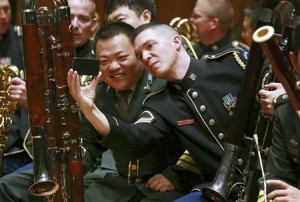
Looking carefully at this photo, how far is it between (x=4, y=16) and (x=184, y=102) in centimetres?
157

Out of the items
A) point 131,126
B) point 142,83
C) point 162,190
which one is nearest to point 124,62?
point 142,83

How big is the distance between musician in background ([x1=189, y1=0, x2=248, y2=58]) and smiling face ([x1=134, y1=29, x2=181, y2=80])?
1.75m

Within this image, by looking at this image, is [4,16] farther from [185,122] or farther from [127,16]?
[185,122]

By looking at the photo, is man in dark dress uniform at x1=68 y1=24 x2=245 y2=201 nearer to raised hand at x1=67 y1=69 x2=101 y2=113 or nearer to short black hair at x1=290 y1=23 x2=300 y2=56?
raised hand at x1=67 y1=69 x2=101 y2=113

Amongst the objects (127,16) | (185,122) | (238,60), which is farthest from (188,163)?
(127,16)

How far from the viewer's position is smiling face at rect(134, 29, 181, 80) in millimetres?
2379

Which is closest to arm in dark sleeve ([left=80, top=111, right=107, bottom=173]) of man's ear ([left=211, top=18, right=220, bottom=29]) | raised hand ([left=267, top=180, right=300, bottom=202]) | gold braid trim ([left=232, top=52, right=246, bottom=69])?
gold braid trim ([left=232, top=52, right=246, bottom=69])

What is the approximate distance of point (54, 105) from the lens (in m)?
2.34

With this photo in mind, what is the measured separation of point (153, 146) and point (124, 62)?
38 centimetres

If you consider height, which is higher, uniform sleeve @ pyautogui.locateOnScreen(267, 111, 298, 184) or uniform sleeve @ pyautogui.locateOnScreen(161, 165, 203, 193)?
uniform sleeve @ pyautogui.locateOnScreen(267, 111, 298, 184)

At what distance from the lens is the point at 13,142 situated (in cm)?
330

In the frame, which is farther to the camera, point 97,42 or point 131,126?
point 97,42

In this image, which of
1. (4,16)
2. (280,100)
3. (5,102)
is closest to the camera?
(280,100)

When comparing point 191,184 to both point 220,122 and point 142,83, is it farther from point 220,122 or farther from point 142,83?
point 142,83
